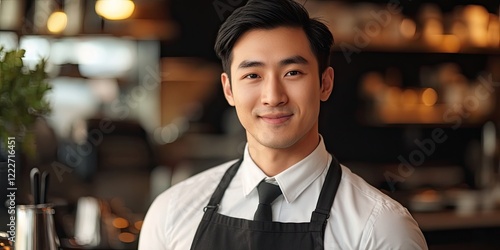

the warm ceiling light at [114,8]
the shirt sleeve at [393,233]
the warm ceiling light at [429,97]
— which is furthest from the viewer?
the warm ceiling light at [429,97]

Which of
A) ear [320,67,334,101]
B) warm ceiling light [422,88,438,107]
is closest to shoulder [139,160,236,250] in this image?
ear [320,67,334,101]

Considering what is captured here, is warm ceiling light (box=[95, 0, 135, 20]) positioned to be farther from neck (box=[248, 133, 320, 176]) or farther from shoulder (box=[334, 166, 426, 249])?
shoulder (box=[334, 166, 426, 249])

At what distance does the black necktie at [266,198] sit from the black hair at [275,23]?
290 mm

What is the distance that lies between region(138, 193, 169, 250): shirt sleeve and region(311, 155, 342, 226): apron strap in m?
0.38

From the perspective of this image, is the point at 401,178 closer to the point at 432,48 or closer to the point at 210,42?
the point at 432,48

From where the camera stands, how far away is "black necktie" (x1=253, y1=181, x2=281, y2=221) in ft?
6.40

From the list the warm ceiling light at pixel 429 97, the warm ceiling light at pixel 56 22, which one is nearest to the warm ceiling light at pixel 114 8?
the warm ceiling light at pixel 56 22

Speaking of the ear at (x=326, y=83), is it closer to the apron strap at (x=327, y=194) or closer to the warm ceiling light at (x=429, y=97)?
the apron strap at (x=327, y=194)

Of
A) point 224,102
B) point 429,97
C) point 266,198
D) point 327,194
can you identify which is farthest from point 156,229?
point 429,97

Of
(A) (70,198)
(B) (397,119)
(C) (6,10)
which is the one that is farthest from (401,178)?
(C) (6,10)

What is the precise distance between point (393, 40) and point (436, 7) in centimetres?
50

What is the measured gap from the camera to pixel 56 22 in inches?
199

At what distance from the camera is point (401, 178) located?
5660mm

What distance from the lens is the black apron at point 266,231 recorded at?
1.90 meters
